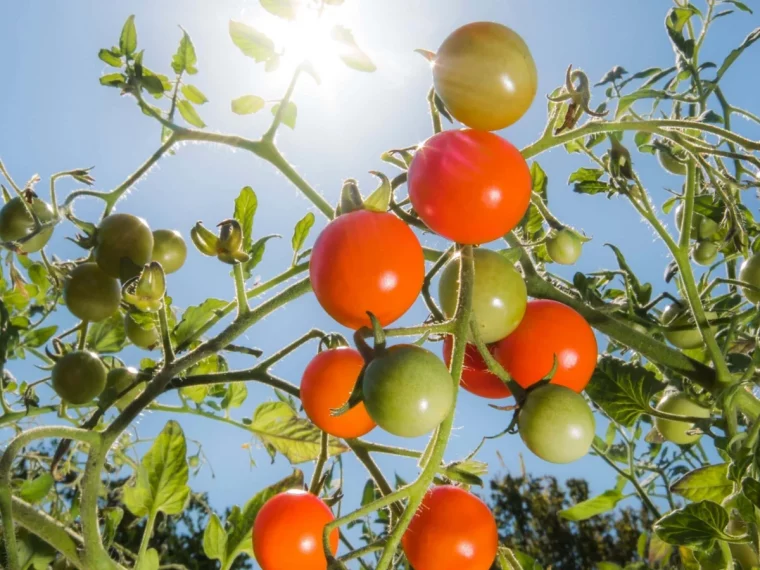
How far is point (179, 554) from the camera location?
3.14 meters

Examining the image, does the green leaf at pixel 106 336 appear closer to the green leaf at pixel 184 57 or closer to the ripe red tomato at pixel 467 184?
the green leaf at pixel 184 57

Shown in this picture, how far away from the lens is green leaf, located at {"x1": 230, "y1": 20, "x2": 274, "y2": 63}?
32.4 inches

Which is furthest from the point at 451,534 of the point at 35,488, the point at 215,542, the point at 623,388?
the point at 35,488

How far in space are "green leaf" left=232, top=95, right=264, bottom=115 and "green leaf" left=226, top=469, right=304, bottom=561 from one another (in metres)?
0.51

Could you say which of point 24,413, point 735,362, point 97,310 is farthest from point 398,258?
point 24,413

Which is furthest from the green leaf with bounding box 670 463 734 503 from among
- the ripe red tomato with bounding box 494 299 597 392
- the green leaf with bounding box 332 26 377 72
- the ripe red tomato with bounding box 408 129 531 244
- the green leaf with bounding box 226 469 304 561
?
the green leaf with bounding box 332 26 377 72

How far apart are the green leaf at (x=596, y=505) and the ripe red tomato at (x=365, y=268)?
0.64 metres

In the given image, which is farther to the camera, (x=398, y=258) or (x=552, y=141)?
(x=552, y=141)

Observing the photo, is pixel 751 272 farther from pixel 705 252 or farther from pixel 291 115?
pixel 291 115

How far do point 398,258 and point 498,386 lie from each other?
0.77 ft

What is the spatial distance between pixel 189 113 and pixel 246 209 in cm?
25

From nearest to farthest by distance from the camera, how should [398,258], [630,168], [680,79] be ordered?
1. [398,258]
2. [630,168]
3. [680,79]

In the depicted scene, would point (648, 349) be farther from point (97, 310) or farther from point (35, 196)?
point (35, 196)

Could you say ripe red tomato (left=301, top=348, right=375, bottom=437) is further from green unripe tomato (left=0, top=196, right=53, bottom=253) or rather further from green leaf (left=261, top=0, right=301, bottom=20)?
green unripe tomato (left=0, top=196, right=53, bottom=253)
